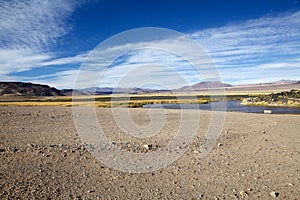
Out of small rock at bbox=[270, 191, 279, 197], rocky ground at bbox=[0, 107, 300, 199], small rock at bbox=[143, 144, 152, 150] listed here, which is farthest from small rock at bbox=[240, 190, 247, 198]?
small rock at bbox=[143, 144, 152, 150]

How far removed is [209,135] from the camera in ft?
50.9

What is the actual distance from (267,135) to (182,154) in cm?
679

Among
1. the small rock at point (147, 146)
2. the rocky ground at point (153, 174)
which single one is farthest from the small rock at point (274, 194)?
the small rock at point (147, 146)

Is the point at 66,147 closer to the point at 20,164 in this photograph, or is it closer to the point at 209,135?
the point at 20,164

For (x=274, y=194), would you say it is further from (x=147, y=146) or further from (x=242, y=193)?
(x=147, y=146)

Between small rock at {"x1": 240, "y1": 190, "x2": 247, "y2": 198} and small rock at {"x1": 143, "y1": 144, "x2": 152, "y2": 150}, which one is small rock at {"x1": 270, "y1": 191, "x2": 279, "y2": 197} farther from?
small rock at {"x1": 143, "y1": 144, "x2": 152, "y2": 150}

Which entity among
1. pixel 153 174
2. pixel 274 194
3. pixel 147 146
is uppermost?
pixel 147 146

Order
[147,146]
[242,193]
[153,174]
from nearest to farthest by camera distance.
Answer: [242,193]
[153,174]
[147,146]

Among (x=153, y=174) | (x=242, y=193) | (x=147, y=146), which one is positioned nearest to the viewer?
(x=242, y=193)

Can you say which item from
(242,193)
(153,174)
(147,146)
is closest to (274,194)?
(242,193)

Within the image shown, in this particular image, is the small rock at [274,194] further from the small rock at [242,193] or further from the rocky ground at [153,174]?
the small rock at [242,193]

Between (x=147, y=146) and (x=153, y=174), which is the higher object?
(x=147, y=146)

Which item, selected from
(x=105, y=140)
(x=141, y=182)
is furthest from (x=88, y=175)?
(x=105, y=140)

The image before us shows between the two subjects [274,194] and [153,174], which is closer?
[274,194]
